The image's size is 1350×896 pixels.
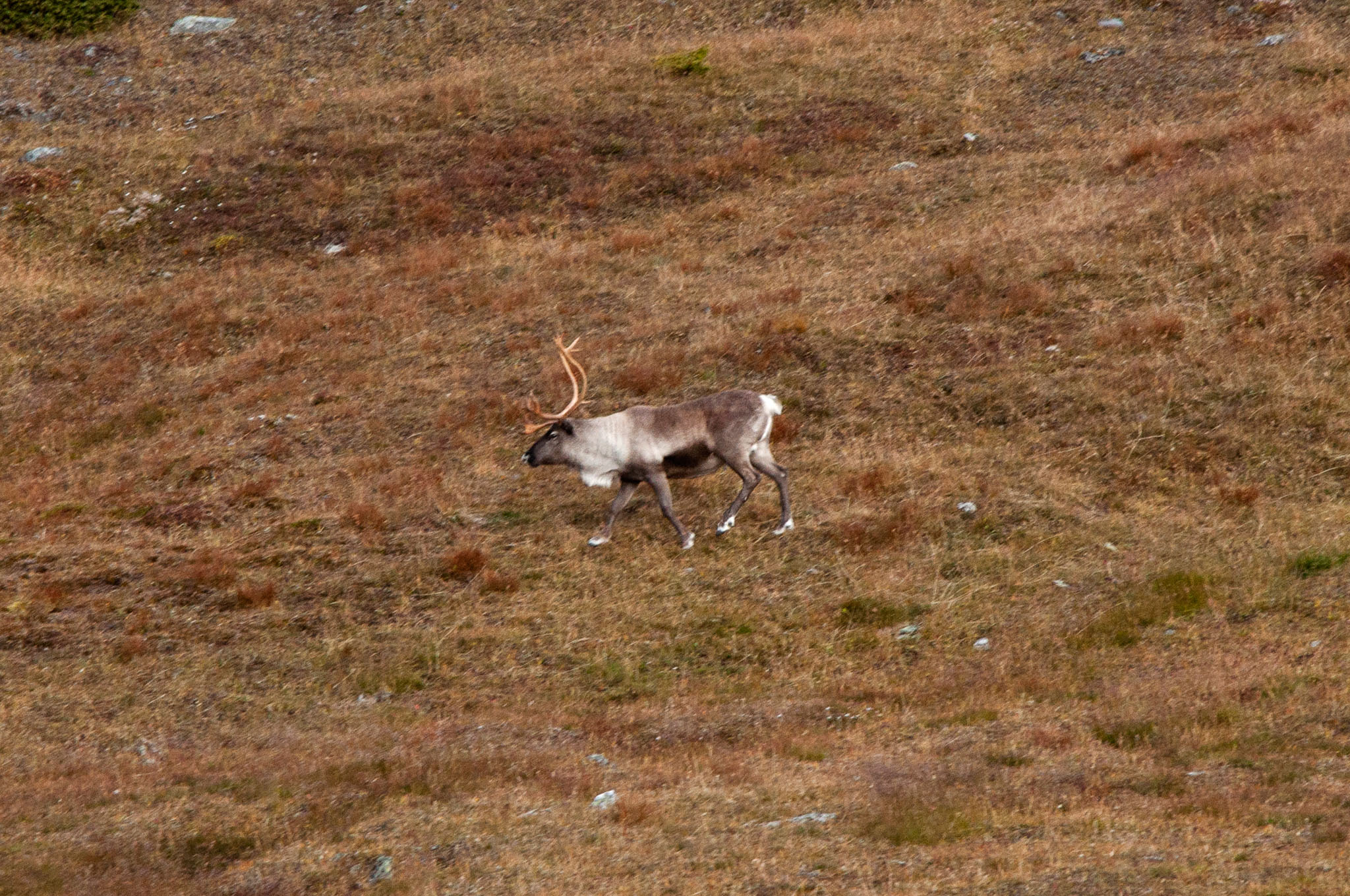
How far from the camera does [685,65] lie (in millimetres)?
30438

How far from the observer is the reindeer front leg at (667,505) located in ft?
49.5

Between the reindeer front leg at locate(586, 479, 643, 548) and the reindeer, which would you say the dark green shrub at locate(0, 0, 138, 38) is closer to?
the reindeer

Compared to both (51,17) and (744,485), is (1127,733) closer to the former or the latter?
(744,485)

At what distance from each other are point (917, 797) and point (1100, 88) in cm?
2200

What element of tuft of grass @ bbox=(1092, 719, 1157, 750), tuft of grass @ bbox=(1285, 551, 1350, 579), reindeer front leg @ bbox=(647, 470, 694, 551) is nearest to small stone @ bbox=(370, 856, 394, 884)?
tuft of grass @ bbox=(1092, 719, 1157, 750)

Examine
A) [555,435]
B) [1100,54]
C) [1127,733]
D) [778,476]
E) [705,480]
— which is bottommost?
[705,480]

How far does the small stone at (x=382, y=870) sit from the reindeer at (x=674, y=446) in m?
6.44

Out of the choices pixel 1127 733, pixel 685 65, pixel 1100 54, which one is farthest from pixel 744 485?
pixel 1100 54

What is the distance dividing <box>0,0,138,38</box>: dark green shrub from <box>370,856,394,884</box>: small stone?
31143 mm

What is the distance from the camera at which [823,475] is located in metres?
16.2

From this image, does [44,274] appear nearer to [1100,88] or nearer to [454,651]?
[454,651]

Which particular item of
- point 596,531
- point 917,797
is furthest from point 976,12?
point 917,797

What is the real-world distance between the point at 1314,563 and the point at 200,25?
30.5m

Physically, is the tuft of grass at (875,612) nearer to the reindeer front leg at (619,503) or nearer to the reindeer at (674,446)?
the reindeer at (674,446)
